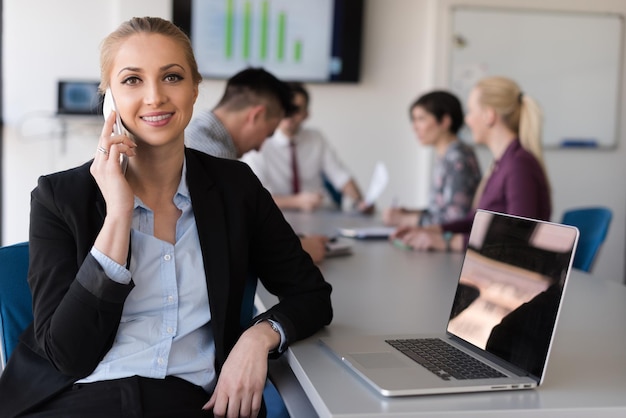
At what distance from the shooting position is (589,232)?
9.31ft

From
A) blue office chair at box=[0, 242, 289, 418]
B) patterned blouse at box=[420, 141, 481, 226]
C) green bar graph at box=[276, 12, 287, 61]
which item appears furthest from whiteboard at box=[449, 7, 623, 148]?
blue office chair at box=[0, 242, 289, 418]

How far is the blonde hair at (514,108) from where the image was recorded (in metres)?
2.81

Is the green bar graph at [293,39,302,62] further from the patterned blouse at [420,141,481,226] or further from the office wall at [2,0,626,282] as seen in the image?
the patterned blouse at [420,141,481,226]

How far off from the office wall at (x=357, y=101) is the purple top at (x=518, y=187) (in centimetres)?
272

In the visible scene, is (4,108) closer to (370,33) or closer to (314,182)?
(314,182)

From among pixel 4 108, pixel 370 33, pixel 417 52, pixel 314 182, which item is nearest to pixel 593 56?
pixel 417 52

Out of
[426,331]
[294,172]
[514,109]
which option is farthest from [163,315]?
[294,172]

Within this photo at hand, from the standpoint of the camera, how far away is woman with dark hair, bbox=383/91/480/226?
3467 millimetres

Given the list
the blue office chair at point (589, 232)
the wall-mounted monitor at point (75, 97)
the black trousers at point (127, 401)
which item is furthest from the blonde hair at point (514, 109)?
the wall-mounted monitor at point (75, 97)

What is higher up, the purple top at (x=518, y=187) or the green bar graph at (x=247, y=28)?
the green bar graph at (x=247, y=28)

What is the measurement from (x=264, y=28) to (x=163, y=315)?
4109 mm

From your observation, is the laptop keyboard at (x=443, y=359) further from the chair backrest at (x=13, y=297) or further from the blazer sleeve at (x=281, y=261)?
the chair backrest at (x=13, y=297)

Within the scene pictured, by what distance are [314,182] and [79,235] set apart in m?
3.50

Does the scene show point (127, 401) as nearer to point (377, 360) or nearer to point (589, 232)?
point (377, 360)
